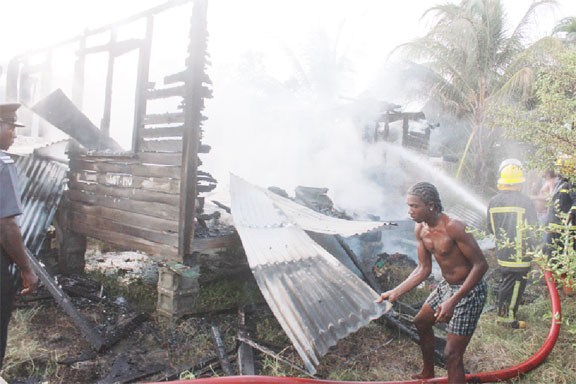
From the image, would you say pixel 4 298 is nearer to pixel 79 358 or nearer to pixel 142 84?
pixel 79 358

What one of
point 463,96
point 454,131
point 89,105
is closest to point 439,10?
point 463,96

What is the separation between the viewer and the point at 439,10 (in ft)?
55.0

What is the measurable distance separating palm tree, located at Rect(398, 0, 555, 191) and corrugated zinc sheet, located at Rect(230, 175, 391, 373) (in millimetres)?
14195

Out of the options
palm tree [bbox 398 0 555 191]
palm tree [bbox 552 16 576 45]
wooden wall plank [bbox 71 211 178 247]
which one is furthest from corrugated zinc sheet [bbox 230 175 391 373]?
palm tree [bbox 552 16 576 45]

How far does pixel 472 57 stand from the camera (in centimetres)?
1587

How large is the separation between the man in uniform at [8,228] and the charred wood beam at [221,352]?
6.70 feet

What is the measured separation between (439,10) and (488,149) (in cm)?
694

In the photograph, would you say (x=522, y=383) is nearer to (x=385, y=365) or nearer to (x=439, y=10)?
(x=385, y=365)

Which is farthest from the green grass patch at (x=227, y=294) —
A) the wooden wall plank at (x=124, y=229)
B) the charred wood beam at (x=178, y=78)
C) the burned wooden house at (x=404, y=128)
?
the burned wooden house at (x=404, y=128)

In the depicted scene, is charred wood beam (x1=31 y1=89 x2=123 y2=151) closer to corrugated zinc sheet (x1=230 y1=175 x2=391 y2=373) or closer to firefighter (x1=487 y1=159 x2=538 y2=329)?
corrugated zinc sheet (x1=230 y1=175 x2=391 y2=373)

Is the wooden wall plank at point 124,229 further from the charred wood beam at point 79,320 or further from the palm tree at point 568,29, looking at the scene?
the palm tree at point 568,29

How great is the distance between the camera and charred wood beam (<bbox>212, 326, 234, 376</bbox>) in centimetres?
394

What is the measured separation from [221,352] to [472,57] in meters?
16.6

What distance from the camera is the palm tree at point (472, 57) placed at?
15758 mm
